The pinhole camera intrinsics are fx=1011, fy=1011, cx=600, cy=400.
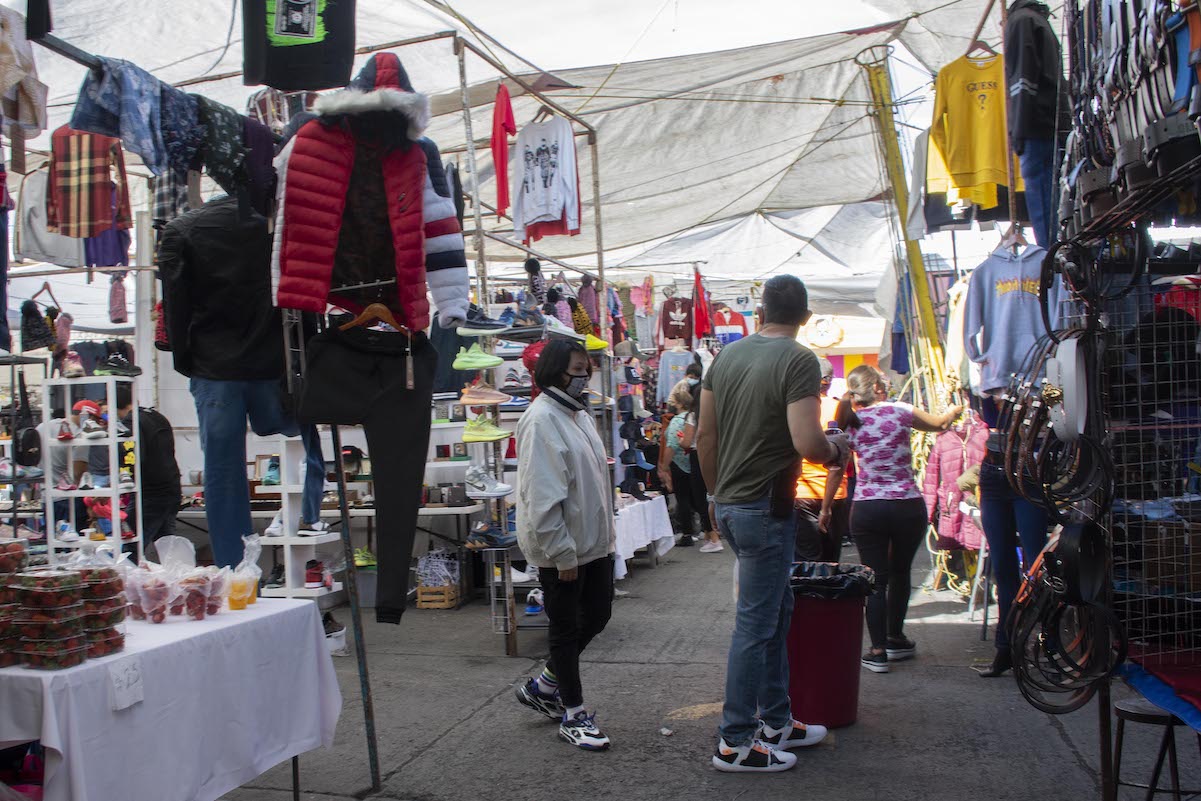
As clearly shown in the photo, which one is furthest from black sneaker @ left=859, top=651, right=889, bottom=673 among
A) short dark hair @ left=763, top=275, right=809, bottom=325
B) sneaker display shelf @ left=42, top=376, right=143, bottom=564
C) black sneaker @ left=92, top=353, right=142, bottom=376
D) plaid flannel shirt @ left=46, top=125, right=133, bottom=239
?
plaid flannel shirt @ left=46, top=125, right=133, bottom=239

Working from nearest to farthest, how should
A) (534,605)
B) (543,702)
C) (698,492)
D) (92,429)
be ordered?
(543,702)
(534,605)
(92,429)
(698,492)

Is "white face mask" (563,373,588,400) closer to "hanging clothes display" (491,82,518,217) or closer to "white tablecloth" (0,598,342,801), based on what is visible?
"white tablecloth" (0,598,342,801)

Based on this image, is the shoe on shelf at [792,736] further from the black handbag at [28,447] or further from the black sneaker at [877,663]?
the black handbag at [28,447]

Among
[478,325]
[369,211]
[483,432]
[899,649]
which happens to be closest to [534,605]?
[483,432]

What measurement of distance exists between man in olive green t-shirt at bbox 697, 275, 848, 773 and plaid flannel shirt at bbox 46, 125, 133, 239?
6598 mm

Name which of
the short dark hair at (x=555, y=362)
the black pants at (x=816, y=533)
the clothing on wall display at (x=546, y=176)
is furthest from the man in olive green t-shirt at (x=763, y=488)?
the clothing on wall display at (x=546, y=176)

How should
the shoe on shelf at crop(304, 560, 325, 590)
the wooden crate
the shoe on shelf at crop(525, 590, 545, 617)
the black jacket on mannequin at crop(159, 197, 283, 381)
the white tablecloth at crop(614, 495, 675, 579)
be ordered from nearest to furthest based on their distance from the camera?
1. the black jacket on mannequin at crop(159, 197, 283, 381)
2. the shoe on shelf at crop(525, 590, 545, 617)
3. the shoe on shelf at crop(304, 560, 325, 590)
4. the wooden crate
5. the white tablecloth at crop(614, 495, 675, 579)

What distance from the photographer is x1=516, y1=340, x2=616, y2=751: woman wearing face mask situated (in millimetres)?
4594

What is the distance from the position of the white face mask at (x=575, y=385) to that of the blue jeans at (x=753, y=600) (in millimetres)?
966

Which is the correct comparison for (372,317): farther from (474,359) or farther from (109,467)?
(109,467)

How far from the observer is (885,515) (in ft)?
19.2

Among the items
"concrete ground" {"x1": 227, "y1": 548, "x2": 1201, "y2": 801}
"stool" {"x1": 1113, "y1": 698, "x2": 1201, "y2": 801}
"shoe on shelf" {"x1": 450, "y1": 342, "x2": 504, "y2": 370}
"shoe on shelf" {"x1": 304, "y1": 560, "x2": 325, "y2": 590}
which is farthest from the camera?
"shoe on shelf" {"x1": 304, "y1": 560, "x2": 325, "y2": 590}

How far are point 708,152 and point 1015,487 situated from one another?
883 centimetres

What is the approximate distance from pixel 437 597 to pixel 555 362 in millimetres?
3976
